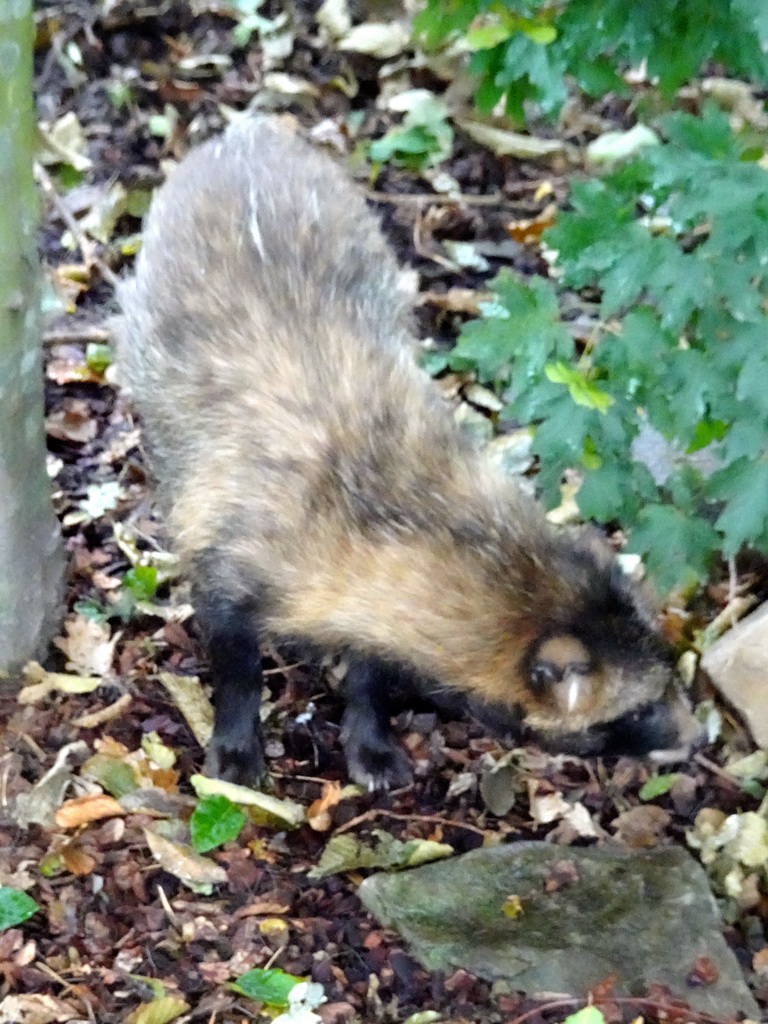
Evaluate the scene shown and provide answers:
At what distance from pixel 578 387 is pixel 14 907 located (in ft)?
7.33

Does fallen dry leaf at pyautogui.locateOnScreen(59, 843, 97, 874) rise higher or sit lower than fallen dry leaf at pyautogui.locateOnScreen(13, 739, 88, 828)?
lower

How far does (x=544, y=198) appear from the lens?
6.41m

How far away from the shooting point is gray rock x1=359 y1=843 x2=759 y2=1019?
340 centimetres

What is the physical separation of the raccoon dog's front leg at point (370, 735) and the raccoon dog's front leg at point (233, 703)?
34cm

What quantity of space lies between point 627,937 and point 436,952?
606 mm

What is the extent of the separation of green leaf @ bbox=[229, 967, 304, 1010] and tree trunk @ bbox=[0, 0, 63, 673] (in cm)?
143

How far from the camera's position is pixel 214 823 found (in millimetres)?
3693

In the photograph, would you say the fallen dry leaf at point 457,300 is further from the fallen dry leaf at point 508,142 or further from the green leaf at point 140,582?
the green leaf at point 140,582

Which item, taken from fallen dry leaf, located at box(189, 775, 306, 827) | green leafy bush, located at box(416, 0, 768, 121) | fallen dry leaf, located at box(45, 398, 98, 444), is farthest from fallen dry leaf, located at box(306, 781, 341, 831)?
green leafy bush, located at box(416, 0, 768, 121)

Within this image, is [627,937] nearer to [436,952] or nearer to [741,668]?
[436,952]

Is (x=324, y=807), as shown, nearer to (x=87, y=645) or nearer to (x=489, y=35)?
(x=87, y=645)

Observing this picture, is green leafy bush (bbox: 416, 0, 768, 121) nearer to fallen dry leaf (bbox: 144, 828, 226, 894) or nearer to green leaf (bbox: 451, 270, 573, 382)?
green leaf (bbox: 451, 270, 573, 382)

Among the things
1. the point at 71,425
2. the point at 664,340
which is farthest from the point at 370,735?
the point at 71,425

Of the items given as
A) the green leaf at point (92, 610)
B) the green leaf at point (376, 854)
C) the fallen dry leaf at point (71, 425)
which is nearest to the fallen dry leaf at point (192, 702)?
the green leaf at point (92, 610)
